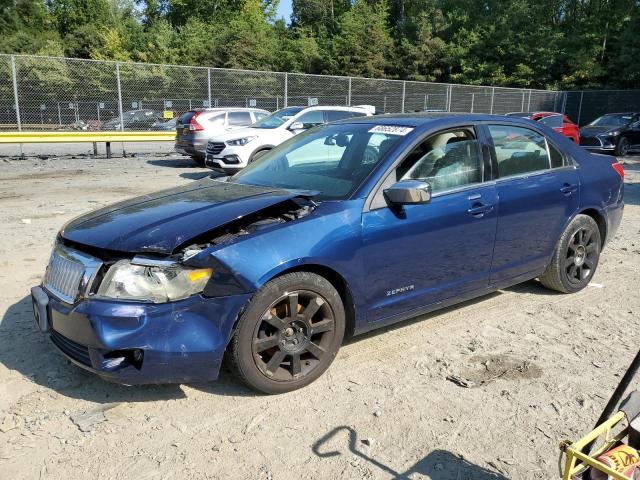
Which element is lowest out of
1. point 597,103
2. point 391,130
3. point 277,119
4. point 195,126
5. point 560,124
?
point 195,126

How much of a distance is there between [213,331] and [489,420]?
1.55 meters

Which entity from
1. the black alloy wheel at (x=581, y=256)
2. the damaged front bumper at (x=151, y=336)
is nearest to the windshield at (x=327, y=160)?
the damaged front bumper at (x=151, y=336)

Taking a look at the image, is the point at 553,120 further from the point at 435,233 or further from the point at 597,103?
the point at 435,233

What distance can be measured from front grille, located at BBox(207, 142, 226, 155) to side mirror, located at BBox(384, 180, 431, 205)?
929 centimetres

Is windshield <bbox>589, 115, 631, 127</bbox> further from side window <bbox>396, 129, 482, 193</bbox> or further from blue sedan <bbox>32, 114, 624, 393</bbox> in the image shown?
side window <bbox>396, 129, 482, 193</bbox>

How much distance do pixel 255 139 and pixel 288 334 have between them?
31.7 ft

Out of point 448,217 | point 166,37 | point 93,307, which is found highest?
point 166,37

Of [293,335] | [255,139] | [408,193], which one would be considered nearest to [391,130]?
[408,193]

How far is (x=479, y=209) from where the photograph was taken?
3930 mm

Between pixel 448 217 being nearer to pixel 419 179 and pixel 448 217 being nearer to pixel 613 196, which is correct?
pixel 419 179

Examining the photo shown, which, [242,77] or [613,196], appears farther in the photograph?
[242,77]

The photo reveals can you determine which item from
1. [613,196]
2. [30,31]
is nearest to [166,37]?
[30,31]

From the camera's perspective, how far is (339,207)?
11.0 ft

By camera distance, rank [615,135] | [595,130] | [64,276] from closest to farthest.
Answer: [64,276] → [615,135] → [595,130]
